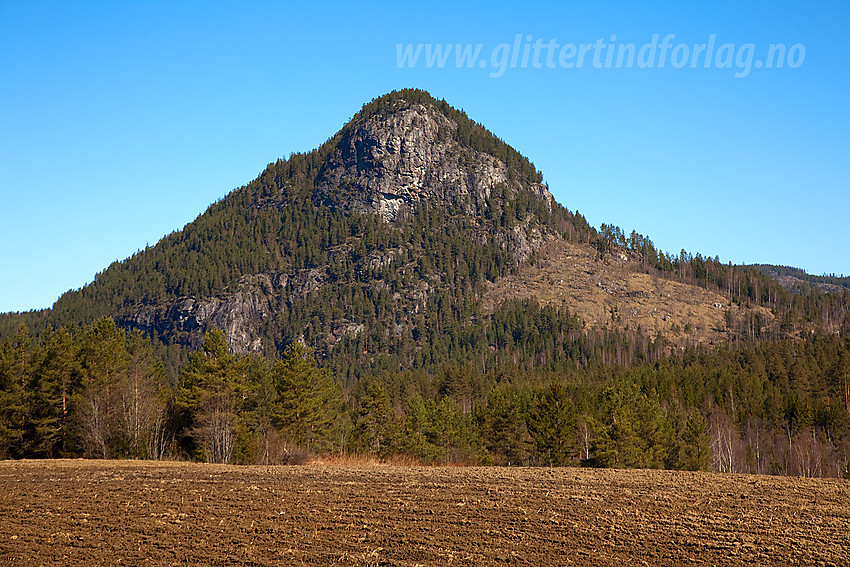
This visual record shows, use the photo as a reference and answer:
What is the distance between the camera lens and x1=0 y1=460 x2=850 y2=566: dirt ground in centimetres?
2456

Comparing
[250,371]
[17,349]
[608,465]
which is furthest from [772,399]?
[17,349]

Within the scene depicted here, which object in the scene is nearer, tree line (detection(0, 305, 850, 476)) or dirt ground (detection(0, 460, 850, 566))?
dirt ground (detection(0, 460, 850, 566))

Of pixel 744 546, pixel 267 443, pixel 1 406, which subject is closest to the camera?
pixel 744 546

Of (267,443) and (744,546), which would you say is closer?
(744,546)

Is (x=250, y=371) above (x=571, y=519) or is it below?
above

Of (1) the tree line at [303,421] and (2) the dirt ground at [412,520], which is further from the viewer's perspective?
(1) the tree line at [303,421]

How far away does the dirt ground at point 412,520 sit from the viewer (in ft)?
80.6

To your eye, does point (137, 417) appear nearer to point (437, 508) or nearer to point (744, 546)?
point (437, 508)

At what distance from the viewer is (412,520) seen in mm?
29984

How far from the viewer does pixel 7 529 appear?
2753cm

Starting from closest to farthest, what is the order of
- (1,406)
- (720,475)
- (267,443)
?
1. (720,475)
2. (1,406)
3. (267,443)

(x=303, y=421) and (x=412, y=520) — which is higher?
(x=303, y=421)

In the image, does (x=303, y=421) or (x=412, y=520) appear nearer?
(x=412, y=520)

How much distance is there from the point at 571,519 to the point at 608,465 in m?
38.9
